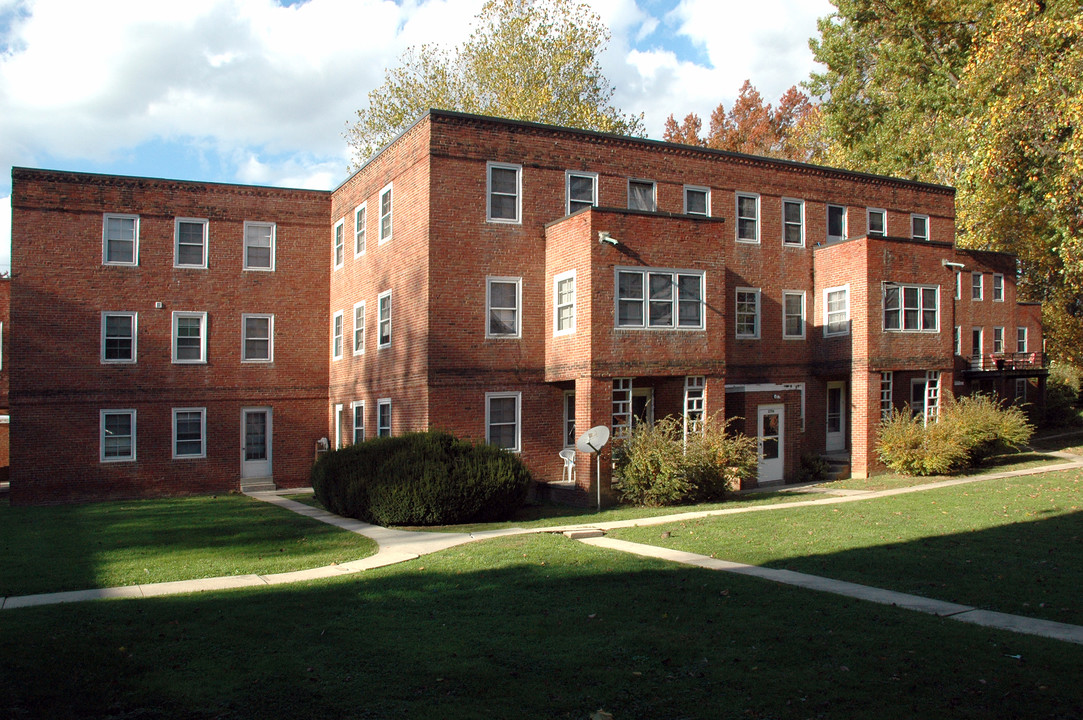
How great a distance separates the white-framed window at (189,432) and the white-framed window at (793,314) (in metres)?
17.7

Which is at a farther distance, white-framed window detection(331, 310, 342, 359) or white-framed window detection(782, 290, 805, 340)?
white-framed window detection(331, 310, 342, 359)

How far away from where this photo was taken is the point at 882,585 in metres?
10.1

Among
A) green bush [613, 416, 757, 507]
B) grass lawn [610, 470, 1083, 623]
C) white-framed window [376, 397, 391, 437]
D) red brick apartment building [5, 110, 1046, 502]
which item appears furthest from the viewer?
white-framed window [376, 397, 391, 437]

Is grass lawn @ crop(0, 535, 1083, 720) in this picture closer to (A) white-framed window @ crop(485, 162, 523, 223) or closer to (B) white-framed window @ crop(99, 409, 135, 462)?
(A) white-framed window @ crop(485, 162, 523, 223)

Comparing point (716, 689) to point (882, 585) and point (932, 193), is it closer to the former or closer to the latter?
point (882, 585)

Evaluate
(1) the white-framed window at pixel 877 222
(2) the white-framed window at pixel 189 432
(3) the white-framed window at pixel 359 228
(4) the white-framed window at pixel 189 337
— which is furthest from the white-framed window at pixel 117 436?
(1) the white-framed window at pixel 877 222

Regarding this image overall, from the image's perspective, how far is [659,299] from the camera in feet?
66.1

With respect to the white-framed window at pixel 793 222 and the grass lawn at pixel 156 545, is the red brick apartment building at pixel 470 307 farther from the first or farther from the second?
the grass lawn at pixel 156 545

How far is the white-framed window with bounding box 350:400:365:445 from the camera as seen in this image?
24859 mm

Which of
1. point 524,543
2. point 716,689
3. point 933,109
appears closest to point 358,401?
point 524,543

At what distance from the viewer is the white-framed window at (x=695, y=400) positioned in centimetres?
2052

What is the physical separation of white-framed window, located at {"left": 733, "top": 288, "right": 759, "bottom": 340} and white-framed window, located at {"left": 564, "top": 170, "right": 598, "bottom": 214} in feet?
17.7

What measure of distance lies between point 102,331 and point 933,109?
33.2 metres

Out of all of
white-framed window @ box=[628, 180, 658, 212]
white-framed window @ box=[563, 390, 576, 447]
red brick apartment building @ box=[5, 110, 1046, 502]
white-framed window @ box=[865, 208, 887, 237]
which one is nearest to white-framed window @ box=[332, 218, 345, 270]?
red brick apartment building @ box=[5, 110, 1046, 502]
